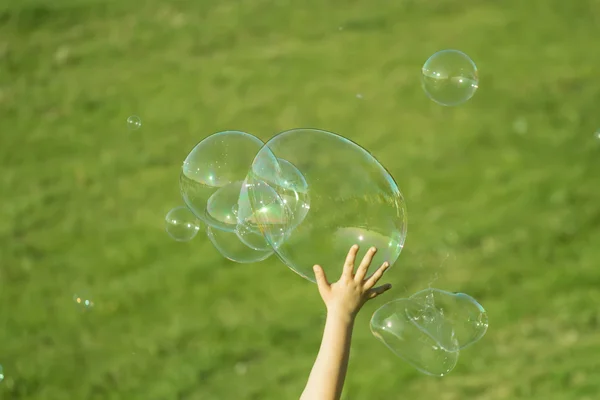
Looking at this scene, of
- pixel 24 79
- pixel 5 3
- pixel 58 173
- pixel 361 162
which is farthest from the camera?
pixel 5 3

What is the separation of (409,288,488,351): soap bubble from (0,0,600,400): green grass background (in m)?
1.16

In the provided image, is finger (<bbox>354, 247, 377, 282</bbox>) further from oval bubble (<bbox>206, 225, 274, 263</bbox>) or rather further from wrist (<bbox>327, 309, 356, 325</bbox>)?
oval bubble (<bbox>206, 225, 274, 263</bbox>)

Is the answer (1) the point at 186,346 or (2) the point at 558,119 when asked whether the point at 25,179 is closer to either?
(1) the point at 186,346

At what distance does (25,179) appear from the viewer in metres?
8.01

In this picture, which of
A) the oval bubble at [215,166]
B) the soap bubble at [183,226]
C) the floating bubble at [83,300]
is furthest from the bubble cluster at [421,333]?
the floating bubble at [83,300]

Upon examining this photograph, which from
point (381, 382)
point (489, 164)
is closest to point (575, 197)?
point (489, 164)

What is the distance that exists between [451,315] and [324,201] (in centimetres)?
120

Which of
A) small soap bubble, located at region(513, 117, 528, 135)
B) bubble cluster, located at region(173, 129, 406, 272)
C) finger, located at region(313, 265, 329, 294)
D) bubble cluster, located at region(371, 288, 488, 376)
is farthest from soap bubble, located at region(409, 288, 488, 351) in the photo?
small soap bubble, located at region(513, 117, 528, 135)

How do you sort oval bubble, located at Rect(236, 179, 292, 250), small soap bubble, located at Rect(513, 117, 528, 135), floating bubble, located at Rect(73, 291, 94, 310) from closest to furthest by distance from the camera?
oval bubble, located at Rect(236, 179, 292, 250)
floating bubble, located at Rect(73, 291, 94, 310)
small soap bubble, located at Rect(513, 117, 528, 135)

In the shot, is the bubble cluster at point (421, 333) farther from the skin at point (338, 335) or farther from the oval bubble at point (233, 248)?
the skin at point (338, 335)

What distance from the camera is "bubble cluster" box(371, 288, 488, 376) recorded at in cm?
393

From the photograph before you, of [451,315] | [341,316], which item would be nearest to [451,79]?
[451,315]

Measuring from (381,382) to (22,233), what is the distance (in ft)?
12.0

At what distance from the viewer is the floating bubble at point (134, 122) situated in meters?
7.72
